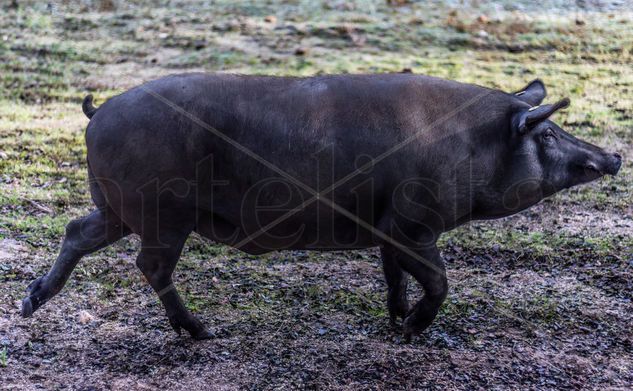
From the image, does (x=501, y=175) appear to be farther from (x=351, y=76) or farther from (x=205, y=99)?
(x=205, y=99)

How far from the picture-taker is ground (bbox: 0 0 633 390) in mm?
4500

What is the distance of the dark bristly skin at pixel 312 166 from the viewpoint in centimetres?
445

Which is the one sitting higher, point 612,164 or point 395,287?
point 612,164

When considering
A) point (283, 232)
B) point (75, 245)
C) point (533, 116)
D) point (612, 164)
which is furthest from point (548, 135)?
point (75, 245)

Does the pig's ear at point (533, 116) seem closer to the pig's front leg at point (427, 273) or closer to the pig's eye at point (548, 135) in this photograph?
the pig's eye at point (548, 135)

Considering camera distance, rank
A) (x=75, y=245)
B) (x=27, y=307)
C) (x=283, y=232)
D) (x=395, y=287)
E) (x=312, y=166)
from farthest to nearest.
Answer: (x=395, y=287) < (x=75, y=245) < (x=27, y=307) < (x=283, y=232) < (x=312, y=166)

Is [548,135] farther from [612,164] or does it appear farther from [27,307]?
[27,307]

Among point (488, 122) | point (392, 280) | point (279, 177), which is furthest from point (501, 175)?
point (279, 177)

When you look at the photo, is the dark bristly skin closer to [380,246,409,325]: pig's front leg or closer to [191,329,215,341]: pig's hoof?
[191,329,215,341]: pig's hoof

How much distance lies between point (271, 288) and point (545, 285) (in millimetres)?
1867

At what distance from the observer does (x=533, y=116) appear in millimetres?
4562

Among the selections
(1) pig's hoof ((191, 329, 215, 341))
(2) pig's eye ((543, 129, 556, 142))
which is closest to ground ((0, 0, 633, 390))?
(1) pig's hoof ((191, 329, 215, 341))

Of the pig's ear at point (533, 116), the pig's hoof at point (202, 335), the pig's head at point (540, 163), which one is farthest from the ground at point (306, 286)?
the pig's ear at point (533, 116)

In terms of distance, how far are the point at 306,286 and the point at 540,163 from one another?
1.76m
